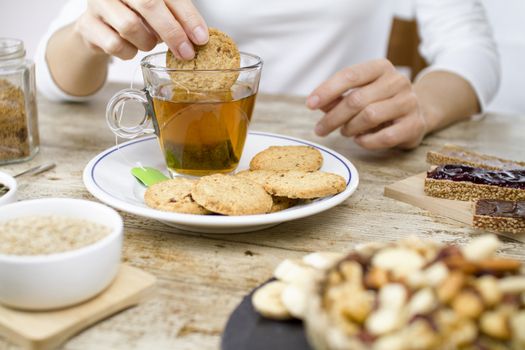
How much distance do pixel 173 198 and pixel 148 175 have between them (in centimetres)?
19

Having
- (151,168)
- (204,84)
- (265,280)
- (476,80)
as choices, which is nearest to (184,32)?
(204,84)

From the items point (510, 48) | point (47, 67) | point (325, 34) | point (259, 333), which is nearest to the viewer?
point (259, 333)

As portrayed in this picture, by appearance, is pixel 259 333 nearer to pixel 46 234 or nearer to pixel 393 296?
pixel 393 296

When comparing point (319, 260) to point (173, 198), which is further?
point (173, 198)

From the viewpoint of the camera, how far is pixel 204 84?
1.13 m

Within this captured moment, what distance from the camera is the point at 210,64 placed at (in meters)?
1.15

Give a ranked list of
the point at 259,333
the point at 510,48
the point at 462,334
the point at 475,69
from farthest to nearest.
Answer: the point at 510,48 → the point at 475,69 → the point at 259,333 → the point at 462,334

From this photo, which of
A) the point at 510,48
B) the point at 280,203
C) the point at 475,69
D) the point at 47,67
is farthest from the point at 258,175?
the point at 510,48

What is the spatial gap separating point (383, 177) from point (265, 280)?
56 centimetres

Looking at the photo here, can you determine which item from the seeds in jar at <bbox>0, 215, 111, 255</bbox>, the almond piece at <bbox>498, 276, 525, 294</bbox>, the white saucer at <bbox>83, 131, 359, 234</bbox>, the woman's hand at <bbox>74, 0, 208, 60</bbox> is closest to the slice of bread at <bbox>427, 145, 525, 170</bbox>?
the white saucer at <bbox>83, 131, 359, 234</bbox>

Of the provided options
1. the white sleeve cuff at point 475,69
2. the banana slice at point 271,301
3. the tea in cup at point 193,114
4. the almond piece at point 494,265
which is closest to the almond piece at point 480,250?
the almond piece at point 494,265

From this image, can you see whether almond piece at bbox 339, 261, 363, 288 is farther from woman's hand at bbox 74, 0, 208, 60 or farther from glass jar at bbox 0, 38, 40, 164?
glass jar at bbox 0, 38, 40, 164

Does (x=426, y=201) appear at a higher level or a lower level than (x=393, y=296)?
lower

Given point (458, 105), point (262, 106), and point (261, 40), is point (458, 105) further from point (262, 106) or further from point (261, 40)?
point (261, 40)
